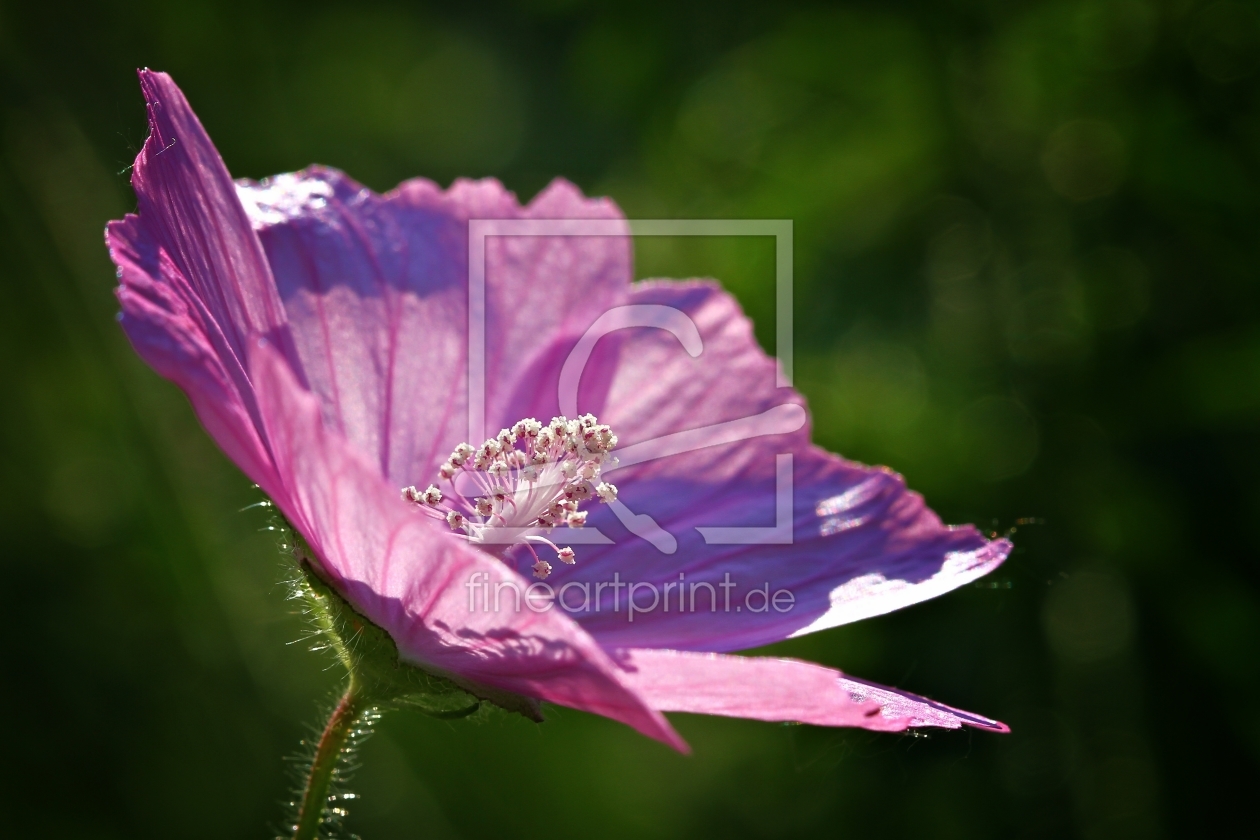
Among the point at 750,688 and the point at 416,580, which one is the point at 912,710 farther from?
the point at 416,580

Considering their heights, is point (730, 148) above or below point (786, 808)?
above

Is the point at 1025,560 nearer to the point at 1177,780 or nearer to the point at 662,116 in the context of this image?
the point at 1177,780

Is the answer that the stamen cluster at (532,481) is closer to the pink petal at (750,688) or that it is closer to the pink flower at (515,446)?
the pink flower at (515,446)

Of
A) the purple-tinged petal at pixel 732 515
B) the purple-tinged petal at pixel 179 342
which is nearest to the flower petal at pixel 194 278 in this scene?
the purple-tinged petal at pixel 179 342

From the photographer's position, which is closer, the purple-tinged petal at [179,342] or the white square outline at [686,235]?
the purple-tinged petal at [179,342]

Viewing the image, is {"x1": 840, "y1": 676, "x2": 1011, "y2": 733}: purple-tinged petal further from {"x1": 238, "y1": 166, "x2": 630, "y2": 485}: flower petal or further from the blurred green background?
{"x1": 238, "y1": 166, "x2": 630, "y2": 485}: flower petal

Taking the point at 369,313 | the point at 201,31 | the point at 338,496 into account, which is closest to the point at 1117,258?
the point at 369,313

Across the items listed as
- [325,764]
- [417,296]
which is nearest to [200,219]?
[417,296]
